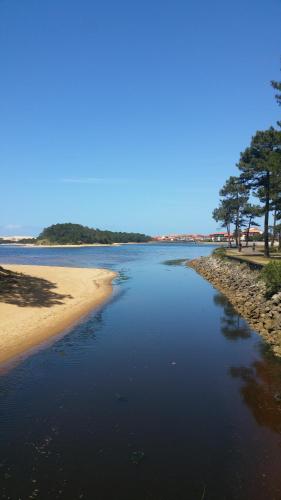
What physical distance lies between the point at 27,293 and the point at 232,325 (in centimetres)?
1334

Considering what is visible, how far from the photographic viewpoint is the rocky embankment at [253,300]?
1772 centimetres

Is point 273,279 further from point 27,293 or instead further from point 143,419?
point 27,293

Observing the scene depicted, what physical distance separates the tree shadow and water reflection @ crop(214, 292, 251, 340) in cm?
1037

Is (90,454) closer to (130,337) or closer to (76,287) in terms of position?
(130,337)

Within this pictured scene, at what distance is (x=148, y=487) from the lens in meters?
7.14

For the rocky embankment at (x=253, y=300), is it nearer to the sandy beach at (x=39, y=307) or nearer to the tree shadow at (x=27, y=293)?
the sandy beach at (x=39, y=307)

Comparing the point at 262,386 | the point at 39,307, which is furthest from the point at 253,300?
the point at 39,307

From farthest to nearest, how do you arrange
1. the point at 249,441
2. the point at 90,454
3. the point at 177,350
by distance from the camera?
the point at 177,350 < the point at 249,441 < the point at 90,454

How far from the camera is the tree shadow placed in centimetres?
2322

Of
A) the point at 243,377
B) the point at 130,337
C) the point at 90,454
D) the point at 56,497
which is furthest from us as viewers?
the point at 130,337

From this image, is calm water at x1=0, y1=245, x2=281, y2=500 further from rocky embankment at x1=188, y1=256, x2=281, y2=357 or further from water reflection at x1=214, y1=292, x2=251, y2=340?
rocky embankment at x1=188, y1=256, x2=281, y2=357

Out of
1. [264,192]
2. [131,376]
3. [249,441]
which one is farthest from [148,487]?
[264,192]

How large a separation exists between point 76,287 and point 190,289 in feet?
31.6

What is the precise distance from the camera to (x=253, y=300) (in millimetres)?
23875
